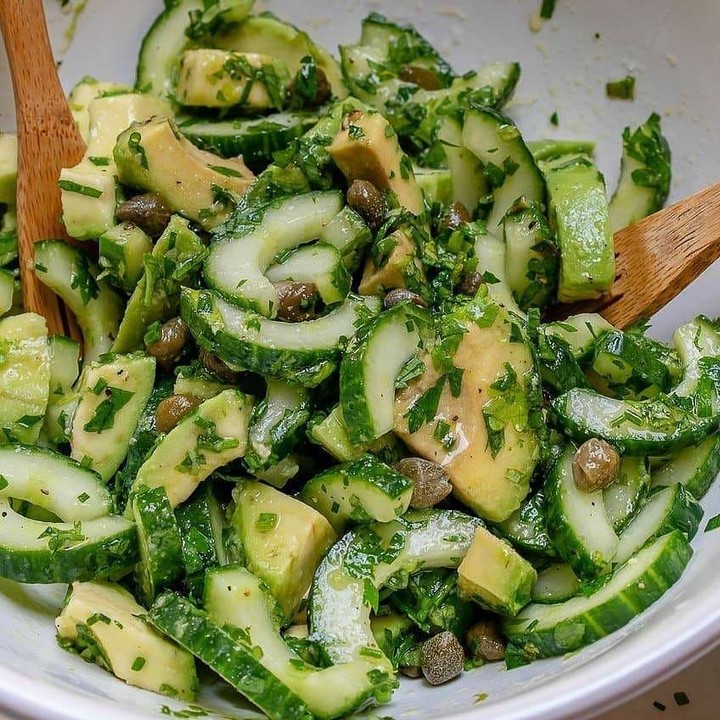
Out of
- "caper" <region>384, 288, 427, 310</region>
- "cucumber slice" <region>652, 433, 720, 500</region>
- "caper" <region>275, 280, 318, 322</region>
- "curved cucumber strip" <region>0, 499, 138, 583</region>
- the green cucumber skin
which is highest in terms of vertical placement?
"caper" <region>384, 288, 427, 310</region>

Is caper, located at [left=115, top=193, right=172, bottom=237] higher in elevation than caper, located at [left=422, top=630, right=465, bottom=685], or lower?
higher

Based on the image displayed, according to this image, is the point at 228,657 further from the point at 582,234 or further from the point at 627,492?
the point at 582,234

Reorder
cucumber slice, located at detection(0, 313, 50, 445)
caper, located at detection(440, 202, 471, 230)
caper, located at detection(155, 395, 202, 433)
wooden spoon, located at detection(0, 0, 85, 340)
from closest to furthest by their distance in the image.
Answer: caper, located at detection(155, 395, 202, 433) → cucumber slice, located at detection(0, 313, 50, 445) → wooden spoon, located at detection(0, 0, 85, 340) → caper, located at detection(440, 202, 471, 230)

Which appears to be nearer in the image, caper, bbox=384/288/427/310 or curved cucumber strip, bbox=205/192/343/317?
curved cucumber strip, bbox=205/192/343/317

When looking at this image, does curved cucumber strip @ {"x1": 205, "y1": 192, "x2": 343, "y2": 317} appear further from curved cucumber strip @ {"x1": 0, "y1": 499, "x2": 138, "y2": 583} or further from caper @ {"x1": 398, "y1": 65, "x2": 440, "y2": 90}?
A: caper @ {"x1": 398, "y1": 65, "x2": 440, "y2": 90}

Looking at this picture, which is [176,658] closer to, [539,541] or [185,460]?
[185,460]

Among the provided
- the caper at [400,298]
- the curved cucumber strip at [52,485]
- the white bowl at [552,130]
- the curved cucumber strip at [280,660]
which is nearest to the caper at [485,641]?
the white bowl at [552,130]


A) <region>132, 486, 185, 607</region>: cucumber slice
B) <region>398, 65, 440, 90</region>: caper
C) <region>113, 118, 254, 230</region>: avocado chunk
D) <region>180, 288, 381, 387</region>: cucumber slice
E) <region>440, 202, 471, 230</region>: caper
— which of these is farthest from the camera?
<region>398, 65, 440, 90</region>: caper

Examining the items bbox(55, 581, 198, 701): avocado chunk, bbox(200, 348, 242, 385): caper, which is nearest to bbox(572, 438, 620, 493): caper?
bbox(200, 348, 242, 385): caper

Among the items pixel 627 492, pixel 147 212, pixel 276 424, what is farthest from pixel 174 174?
pixel 627 492
